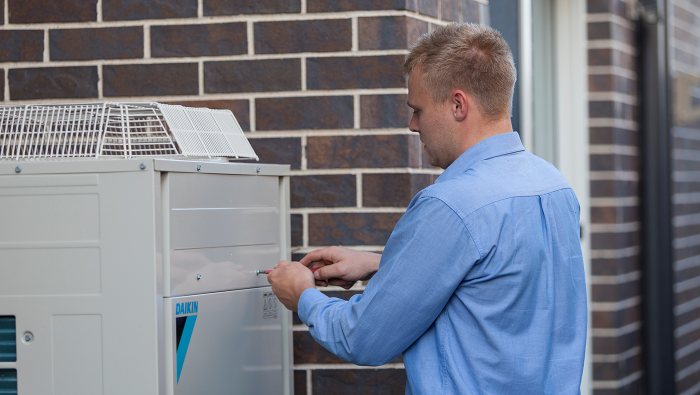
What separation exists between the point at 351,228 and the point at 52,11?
1.18 metres

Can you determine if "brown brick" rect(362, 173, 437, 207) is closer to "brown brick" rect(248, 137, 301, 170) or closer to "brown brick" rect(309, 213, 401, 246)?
"brown brick" rect(309, 213, 401, 246)

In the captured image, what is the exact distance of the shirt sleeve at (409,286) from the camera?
1.23 meters

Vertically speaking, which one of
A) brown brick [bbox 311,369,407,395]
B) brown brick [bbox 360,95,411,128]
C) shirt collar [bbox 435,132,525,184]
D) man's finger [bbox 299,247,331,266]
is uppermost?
brown brick [bbox 360,95,411,128]

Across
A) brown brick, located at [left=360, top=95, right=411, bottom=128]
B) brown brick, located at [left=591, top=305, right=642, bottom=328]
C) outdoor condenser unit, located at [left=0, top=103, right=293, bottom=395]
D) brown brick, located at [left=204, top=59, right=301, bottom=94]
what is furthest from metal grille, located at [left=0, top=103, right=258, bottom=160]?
brown brick, located at [left=591, top=305, right=642, bottom=328]

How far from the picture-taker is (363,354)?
1.31 metres

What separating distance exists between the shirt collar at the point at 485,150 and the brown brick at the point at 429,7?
80 cm

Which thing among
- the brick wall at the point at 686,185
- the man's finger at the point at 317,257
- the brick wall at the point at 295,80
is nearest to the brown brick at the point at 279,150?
the brick wall at the point at 295,80

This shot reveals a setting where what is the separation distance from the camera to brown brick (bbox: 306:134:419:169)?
1.97 m

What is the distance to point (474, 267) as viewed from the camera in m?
1.24

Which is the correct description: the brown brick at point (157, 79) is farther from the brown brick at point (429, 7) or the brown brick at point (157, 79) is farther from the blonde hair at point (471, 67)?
the blonde hair at point (471, 67)

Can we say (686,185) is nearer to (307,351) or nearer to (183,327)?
(307,351)

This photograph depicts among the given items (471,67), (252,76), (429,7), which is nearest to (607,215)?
(429,7)

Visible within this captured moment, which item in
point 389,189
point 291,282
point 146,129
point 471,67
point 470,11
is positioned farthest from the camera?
point 470,11

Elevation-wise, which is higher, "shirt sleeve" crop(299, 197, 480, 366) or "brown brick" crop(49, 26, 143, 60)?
"brown brick" crop(49, 26, 143, 60)
